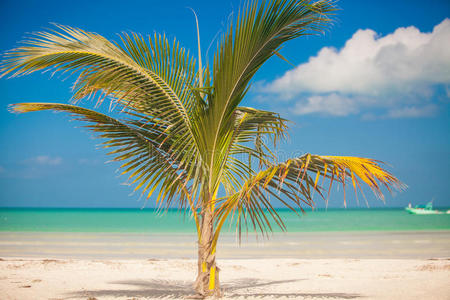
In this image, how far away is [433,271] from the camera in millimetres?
7891

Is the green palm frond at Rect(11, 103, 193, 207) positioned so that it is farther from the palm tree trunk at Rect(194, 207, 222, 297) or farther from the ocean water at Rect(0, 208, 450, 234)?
the ocean water at Rect(0, 208, 450, 234)

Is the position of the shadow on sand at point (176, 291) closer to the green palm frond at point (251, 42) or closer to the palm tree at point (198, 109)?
the palm tree at point (198, 109)

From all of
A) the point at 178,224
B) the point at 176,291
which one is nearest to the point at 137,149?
the point at 176,291

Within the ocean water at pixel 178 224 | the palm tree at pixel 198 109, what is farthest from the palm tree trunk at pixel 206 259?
the ocean water at pixel 178 224

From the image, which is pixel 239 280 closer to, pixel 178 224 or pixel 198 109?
pixel 198 109

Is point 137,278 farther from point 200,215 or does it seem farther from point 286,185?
point 286,185

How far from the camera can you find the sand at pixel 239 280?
5664 mm

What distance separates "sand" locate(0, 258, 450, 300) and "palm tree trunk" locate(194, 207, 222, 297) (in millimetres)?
508

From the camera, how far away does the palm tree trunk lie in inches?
192

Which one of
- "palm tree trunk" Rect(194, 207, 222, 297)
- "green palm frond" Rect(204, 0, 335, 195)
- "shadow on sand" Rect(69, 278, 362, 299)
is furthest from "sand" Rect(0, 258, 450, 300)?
"green palm frond" Rect(204, 0, 335, 195)

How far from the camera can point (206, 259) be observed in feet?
16.0

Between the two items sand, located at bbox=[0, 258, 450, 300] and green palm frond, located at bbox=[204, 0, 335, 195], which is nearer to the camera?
green palm frond, located at bbox=[204, 0, 335, 195]

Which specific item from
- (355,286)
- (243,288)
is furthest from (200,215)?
(355,286)

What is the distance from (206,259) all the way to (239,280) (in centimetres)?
287
